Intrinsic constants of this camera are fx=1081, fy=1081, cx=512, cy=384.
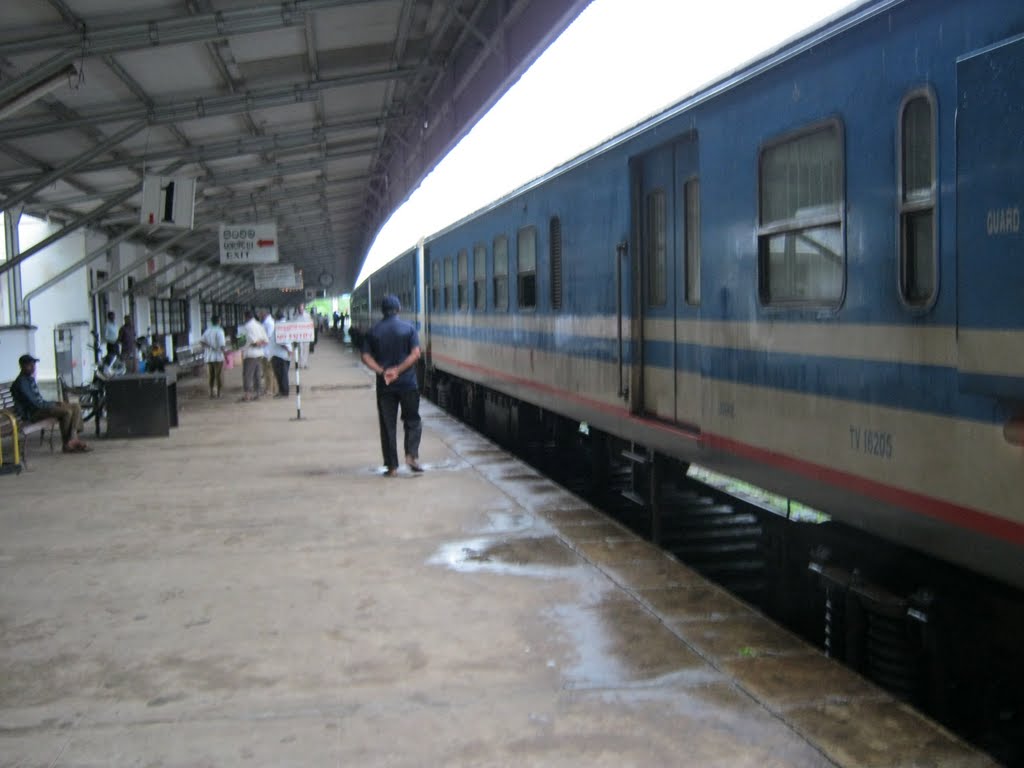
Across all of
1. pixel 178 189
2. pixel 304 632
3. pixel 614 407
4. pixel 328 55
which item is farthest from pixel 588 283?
pixel 178 189

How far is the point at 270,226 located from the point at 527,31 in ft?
51.2

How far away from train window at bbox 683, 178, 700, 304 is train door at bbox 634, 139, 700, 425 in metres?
0.01

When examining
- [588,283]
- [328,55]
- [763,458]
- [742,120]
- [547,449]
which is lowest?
[547,449]

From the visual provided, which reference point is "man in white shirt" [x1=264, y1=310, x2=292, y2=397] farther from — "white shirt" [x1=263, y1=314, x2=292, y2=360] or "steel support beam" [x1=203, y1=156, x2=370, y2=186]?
"steel support beam" [x1=203, y1=156, x2=370, y2=186]

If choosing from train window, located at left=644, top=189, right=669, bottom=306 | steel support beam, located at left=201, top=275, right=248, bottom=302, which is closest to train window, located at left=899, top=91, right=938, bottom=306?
train window, located at left=644, top=189, right=669, bottom=306

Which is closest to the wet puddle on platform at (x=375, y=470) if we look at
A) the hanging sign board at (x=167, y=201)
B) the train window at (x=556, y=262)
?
the train window at (x=556, y=262)

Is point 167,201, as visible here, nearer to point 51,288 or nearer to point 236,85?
point 236,85

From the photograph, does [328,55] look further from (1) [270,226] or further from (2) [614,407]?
(1) [270,226]

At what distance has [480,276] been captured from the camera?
14.3 metres

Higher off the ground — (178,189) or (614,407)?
(178,189)

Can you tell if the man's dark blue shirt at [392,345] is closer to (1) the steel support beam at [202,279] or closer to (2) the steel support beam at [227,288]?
(1) the steel support beam at [202,279]

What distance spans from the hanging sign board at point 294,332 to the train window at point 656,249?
11.3 m

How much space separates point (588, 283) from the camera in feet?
29.7

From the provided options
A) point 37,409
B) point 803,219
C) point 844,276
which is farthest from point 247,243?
point 844,276
